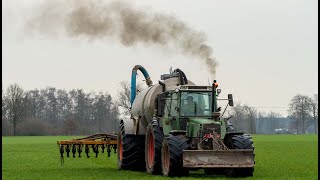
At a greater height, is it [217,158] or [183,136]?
[183,136]

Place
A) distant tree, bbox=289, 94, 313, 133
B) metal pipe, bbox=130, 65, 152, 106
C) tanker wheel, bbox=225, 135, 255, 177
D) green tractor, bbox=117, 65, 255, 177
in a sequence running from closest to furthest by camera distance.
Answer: green tractor, bbox=117, 65, 255, 177 < tanker wheel, bbox=225, 135, 255, 177 < metal pipe, bbox=130, 65, 152, 106 < distant tree, bbox=289, 94, 313, 133

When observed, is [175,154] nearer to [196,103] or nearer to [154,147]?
[154,147]

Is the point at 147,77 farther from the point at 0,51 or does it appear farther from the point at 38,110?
the point at 38,110

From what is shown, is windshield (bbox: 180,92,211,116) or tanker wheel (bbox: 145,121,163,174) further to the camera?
windshield (bbox: 180,92,211,116)

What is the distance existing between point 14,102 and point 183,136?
97449 mm

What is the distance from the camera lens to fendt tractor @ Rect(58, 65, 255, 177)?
18.3 m

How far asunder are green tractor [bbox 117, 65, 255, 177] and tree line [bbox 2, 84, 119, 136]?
92.7 metres

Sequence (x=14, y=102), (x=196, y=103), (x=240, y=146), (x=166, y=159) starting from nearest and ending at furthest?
(x=240, y=146)
(x=166, y=159)
(x=196, y=103)
(x=14, y=102)

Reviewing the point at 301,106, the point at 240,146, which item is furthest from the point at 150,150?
the point at 301,106

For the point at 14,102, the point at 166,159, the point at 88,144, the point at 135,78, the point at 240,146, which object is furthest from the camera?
the point at 14,102

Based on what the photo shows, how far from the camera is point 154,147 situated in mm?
19734

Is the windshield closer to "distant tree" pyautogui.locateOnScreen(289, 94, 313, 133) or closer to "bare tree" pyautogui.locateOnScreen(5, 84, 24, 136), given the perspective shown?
"bare tree" pyautogui.locateOnScreen(5, 84, 24, 136)

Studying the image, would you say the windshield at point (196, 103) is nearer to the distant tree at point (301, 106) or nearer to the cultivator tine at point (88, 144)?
the cultivator tine at point (88, 144)

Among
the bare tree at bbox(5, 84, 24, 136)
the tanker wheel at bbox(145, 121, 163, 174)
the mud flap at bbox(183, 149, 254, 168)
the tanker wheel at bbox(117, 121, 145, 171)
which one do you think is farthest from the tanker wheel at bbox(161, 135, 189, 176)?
the bare tree at bbox(5, 84, 24, 136)
